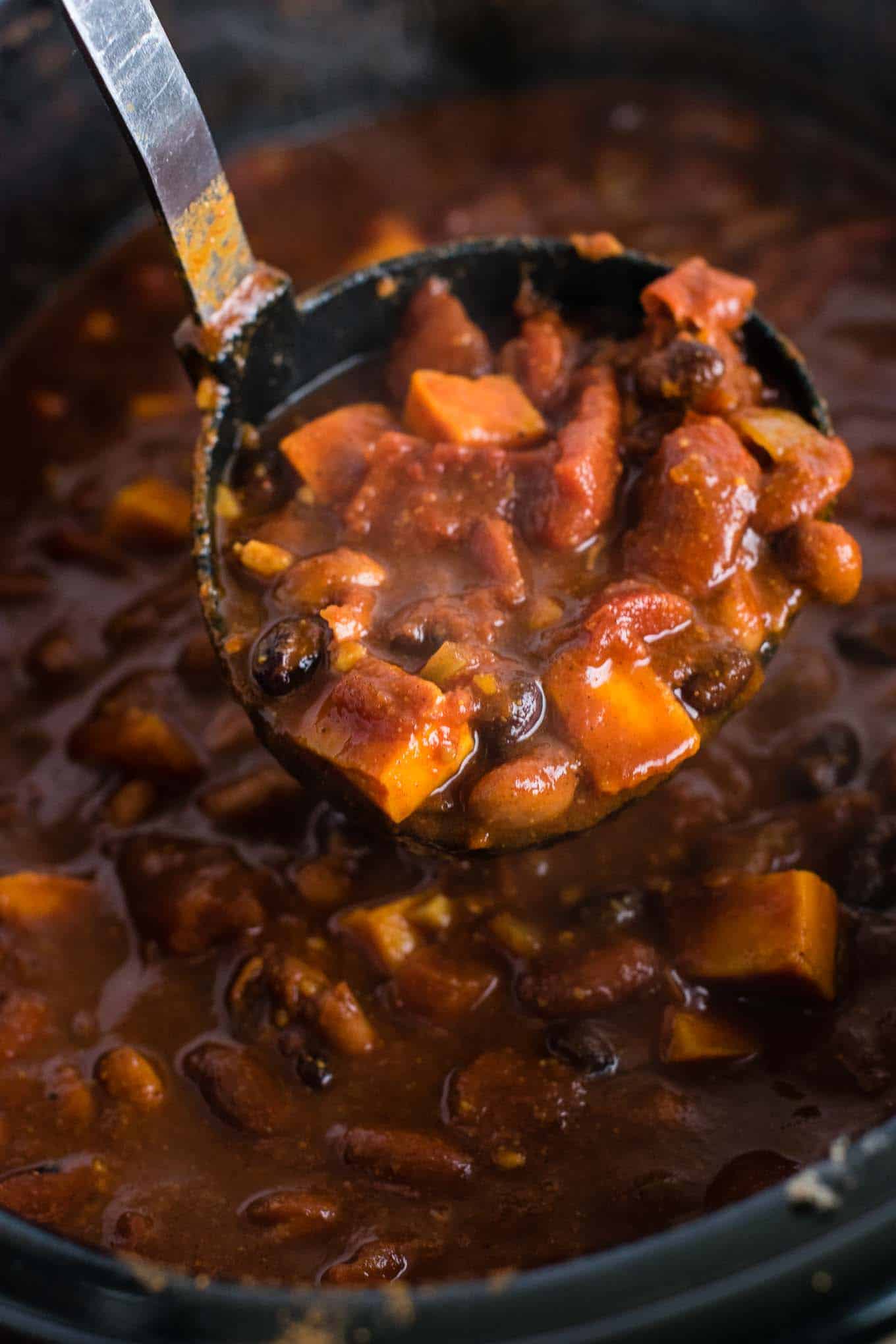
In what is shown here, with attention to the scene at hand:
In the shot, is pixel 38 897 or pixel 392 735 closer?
pixel 392 735

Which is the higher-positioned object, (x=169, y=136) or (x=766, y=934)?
(x=169, y=136)

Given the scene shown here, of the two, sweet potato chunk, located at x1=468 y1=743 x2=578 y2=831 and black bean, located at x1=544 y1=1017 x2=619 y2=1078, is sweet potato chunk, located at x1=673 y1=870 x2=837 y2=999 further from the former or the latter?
sweet potato chunk, located at x1=468 y1=743 x2=578 y2=831

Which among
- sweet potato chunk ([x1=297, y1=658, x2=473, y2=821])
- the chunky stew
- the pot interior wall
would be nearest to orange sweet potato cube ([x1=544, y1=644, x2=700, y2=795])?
the chunky stew

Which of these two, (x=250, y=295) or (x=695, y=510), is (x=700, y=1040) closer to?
(x=695, y=510)

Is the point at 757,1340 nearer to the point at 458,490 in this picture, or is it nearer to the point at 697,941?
the point at 697,941

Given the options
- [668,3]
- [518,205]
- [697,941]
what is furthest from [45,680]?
[668,3]

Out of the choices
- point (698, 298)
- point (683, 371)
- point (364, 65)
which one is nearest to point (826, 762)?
point (683, 371)

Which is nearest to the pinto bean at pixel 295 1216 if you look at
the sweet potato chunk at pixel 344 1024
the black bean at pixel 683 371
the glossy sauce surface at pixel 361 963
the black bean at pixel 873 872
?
the glossy sauce surface at pixel 361 963
